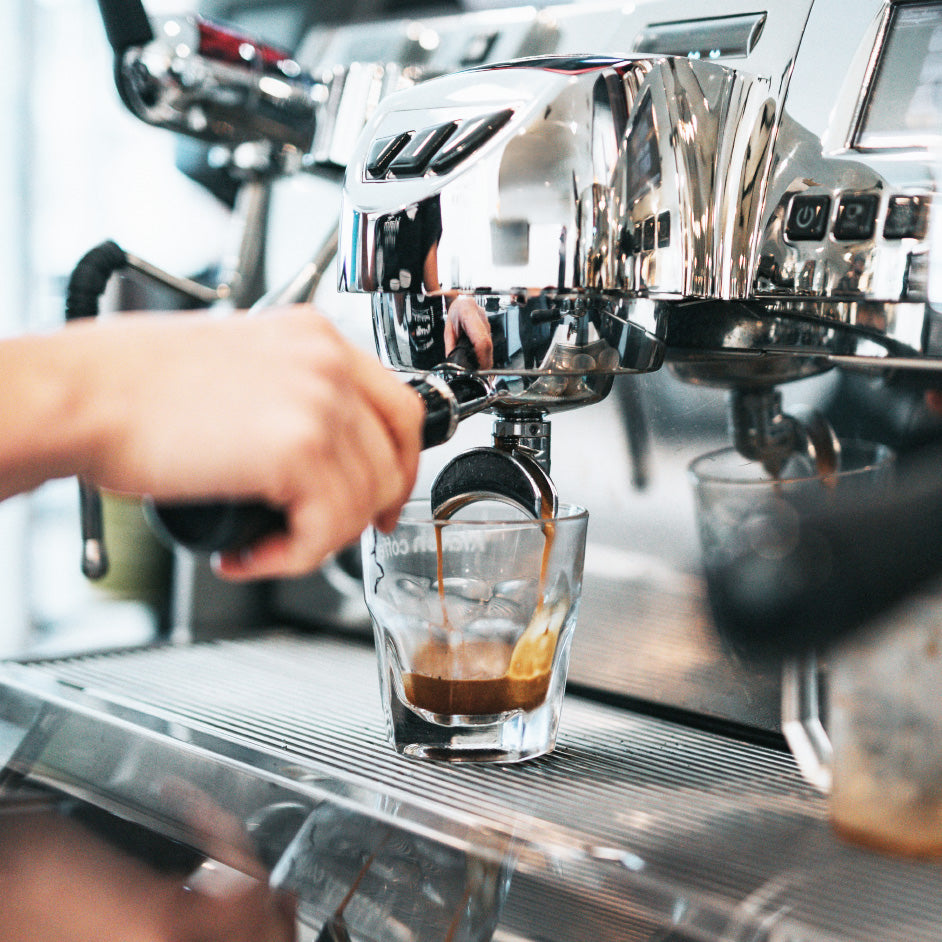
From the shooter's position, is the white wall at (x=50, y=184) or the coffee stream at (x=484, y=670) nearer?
the coffee stream at (x=484, y=670)

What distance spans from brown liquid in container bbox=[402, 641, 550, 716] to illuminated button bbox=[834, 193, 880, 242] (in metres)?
0.21

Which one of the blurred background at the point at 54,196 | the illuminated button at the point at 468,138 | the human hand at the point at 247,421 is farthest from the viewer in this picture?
the blurred background at the point at 54,196

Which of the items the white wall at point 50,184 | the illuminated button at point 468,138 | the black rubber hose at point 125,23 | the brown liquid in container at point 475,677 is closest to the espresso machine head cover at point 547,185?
the illuminated button at point 468,138

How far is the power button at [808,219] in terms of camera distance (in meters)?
0.42

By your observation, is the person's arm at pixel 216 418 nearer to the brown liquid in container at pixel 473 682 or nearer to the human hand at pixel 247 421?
the human hand at pixel 247 421

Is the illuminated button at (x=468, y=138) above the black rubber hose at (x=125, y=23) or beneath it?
beneath

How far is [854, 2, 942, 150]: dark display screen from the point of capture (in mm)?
411

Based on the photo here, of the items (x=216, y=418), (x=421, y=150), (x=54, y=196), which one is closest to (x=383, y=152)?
(x=421, y=150)

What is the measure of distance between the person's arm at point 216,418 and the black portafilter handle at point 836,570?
0.20m

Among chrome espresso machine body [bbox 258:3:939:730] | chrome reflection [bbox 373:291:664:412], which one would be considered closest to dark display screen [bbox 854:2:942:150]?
chrome espresso machine body [bbox 258:3:939:730]

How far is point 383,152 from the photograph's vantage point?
395mm

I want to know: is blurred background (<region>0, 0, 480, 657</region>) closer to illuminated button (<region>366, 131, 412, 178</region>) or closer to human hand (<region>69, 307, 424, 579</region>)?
illuminated button (<region>366, 131, 412, 178</region>)

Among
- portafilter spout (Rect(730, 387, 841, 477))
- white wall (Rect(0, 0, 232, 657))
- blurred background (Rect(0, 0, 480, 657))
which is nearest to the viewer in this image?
portafilter spout (Rect(730, 387, 841, 477))

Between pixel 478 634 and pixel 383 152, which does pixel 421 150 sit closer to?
pixel 383 152
